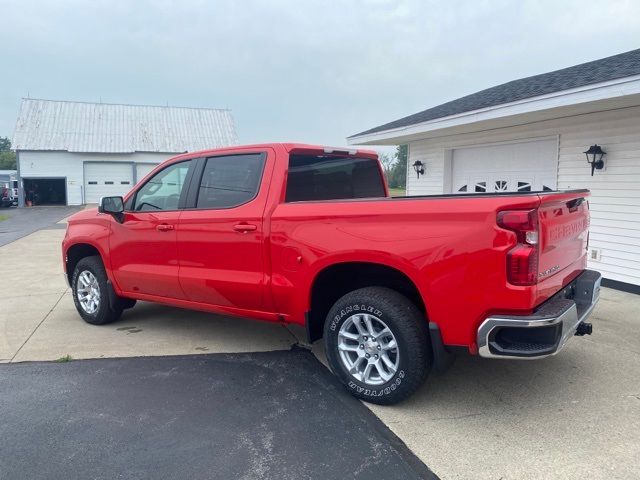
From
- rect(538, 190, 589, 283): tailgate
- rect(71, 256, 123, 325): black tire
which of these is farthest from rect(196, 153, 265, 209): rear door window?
rect(538, 190, 589, 283): tailgate

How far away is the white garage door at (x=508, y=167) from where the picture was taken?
9047 mm

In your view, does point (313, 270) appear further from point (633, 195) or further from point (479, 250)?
point (633, 195)

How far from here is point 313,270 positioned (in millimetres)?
3873

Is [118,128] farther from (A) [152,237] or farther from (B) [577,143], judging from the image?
(A) [152,237]

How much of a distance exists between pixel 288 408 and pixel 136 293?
249cm

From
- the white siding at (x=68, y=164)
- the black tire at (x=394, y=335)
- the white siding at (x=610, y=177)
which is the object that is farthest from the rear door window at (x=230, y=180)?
the white siding at (x=68, y=164)

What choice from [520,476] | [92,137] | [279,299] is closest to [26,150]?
[92,137]

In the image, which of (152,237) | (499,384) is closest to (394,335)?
(499,384)

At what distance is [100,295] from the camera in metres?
5.73

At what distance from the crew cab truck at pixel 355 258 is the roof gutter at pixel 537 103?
10.7 ft

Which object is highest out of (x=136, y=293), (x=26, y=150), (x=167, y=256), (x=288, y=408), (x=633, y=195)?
(x=26, y=150)

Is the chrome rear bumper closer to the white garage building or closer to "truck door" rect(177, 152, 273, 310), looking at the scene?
"truck door" rect(177, 152, 273, 310)

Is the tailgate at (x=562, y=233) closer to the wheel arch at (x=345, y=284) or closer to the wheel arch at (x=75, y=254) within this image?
the wheel arch at (x=345, y=284)

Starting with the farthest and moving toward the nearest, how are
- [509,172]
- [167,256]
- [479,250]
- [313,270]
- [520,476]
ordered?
[509,172] → [167,256] → [313,270] → [479,250] → [520,476]
